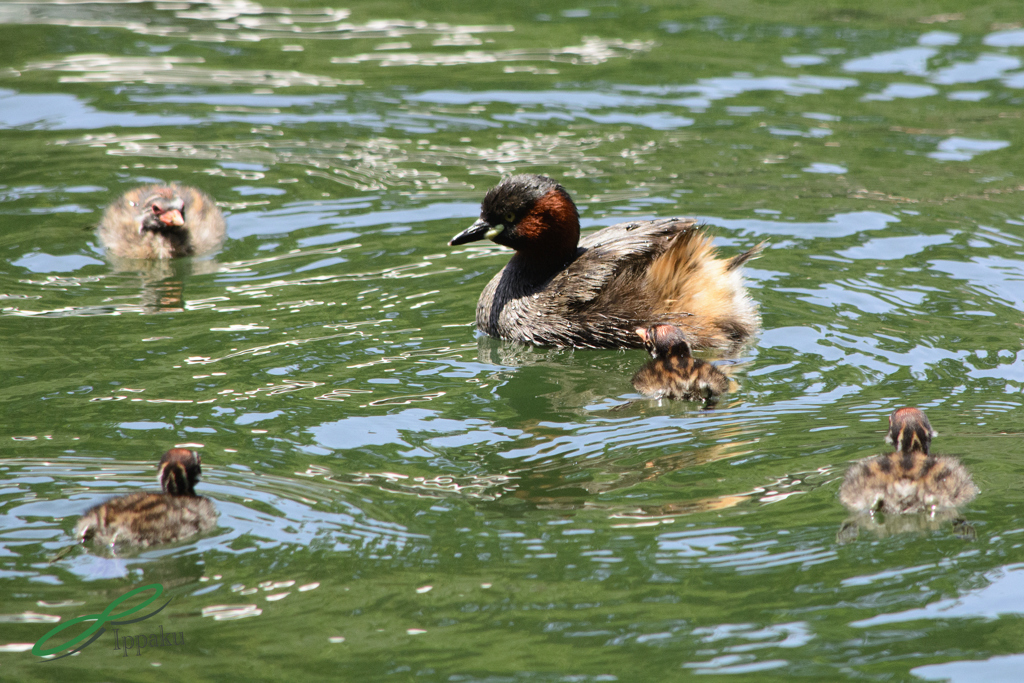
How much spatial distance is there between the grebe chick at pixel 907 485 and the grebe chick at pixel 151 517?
2610 millimetres

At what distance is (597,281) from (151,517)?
134 inches

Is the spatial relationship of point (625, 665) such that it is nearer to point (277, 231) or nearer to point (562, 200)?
point (562, 200)

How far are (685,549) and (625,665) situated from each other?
72 cm

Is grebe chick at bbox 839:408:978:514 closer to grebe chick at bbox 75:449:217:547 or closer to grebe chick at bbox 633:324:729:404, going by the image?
grebe chick at bbox 633:324:729:404

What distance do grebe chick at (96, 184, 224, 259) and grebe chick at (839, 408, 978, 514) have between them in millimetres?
5545

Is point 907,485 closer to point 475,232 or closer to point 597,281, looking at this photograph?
point 597,281

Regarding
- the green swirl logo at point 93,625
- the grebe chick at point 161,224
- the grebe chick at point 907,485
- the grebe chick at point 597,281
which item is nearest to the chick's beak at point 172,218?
the grebe chick at point 161,224

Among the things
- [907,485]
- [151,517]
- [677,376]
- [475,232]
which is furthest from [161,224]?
[907,485]

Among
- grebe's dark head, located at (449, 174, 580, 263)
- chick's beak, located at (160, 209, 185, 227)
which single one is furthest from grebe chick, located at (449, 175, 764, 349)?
chick's beak, located at (160, 209, 185, 227)

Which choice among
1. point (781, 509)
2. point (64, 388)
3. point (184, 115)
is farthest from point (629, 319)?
point (184, 115)

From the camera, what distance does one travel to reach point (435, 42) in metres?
13.4

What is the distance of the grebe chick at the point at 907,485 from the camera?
4688 millimetres

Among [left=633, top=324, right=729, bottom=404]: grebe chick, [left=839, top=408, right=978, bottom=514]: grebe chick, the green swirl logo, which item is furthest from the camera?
[left=633, top=324, right=729, bottom=404]: grebe chick

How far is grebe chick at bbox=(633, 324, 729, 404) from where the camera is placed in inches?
236
